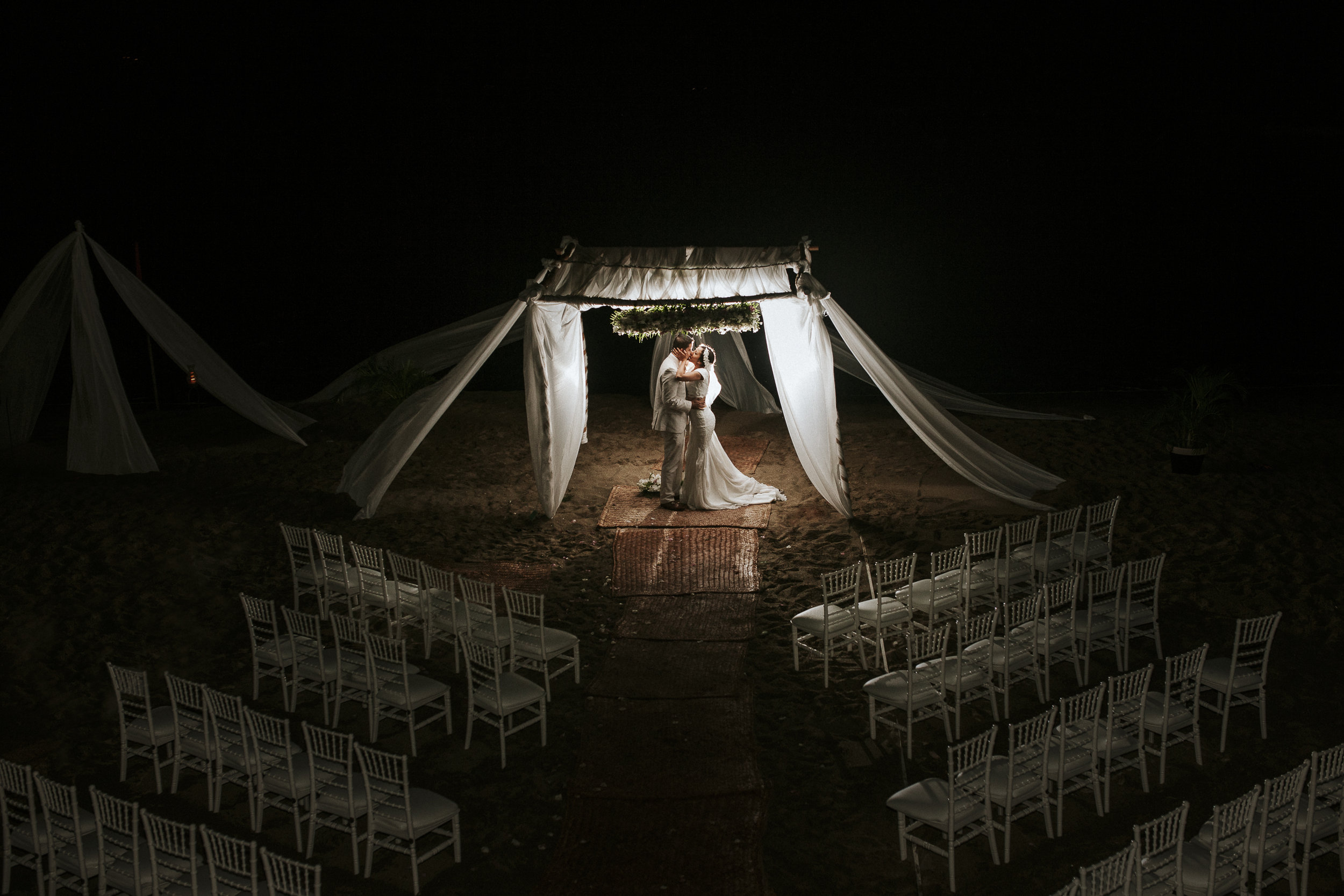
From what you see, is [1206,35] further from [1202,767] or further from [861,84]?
[1202,767]

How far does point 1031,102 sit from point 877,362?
739cm

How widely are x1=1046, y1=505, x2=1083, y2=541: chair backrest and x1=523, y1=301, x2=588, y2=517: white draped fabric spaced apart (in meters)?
3.94

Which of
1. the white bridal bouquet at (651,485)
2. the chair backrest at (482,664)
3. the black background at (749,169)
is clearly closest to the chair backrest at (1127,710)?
the chair backrest at (482,664)

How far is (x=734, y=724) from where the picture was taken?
17.4ft

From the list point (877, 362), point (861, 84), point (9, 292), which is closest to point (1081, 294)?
point (861, 84)

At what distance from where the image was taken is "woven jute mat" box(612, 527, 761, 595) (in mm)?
7160

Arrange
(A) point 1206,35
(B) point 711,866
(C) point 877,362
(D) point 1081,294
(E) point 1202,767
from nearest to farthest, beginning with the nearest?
1. (B) point 711,866
2. (E) point 1202,767
3. (C) point 877,362
4. (A) point 1206,35
5. (D) point 1081,294

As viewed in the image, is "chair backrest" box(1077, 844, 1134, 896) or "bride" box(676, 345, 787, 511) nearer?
"chair backrest" box(1077, 844, 1134, 896)

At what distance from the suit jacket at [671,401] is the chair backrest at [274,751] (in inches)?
175

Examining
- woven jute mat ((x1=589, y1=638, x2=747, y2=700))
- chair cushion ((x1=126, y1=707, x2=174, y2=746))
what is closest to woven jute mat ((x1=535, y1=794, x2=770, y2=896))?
woven jute mat ((x1=589, y1=638, x2=747, y2=700))

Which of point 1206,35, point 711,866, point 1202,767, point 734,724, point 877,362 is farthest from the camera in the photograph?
point 1206,35

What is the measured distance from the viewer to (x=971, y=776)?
4180 mm

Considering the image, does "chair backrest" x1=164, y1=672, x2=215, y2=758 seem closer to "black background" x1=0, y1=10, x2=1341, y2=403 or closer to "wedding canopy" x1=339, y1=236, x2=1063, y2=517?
"wedding canopy" x1=339, y1=236, x2=1063, y2=517

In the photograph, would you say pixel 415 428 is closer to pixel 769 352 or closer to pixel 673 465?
pixel 673 465
